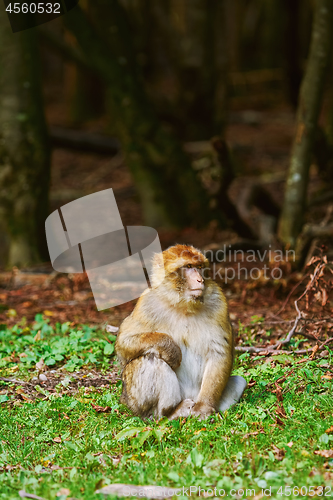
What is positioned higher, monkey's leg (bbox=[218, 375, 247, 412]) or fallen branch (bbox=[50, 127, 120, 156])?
fallen branch (bbox=[50, 127, 120, 156])

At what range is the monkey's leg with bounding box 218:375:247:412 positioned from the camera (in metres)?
4.22

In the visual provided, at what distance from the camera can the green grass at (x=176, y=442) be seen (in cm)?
333

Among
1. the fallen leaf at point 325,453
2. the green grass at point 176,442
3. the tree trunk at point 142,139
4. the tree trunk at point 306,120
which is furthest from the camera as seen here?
the tree trunk at point 142,139

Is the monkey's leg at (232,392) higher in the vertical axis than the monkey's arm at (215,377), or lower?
lower

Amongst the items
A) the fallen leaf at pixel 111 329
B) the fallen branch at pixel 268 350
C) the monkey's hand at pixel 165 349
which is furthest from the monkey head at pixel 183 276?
the fallen leaf at pixel 111 329

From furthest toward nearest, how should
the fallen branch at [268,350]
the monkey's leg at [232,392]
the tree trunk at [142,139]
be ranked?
the tree trunk at [142,139], the fallen branch at [268,350], the monkey's leg at [232,392]

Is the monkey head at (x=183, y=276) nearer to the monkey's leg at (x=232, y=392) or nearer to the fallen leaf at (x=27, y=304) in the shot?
the monkey's leg at (x=232, y=392)

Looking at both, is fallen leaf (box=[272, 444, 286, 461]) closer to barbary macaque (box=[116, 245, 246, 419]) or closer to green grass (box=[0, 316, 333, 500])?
green grass (box=[0, 316, 333, 500])

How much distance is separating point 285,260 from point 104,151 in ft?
18.8

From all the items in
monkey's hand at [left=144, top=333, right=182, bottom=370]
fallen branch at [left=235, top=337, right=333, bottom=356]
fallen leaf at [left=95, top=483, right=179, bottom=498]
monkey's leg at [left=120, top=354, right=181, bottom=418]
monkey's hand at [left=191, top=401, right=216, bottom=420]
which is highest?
monkey's hand at [left=144, top=333, right=182, bottom=370]

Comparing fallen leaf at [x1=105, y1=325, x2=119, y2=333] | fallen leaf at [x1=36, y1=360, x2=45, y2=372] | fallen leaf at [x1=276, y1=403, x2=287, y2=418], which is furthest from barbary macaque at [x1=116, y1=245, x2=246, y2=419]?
fallen leaf at [x1=105, y1=325, x2=119, y2=333]

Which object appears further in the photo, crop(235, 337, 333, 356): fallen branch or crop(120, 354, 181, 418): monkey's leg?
crop(235, 337, 333, 356): fallen branch

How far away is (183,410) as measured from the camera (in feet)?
13.4

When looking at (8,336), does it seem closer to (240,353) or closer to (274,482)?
(240,353)
